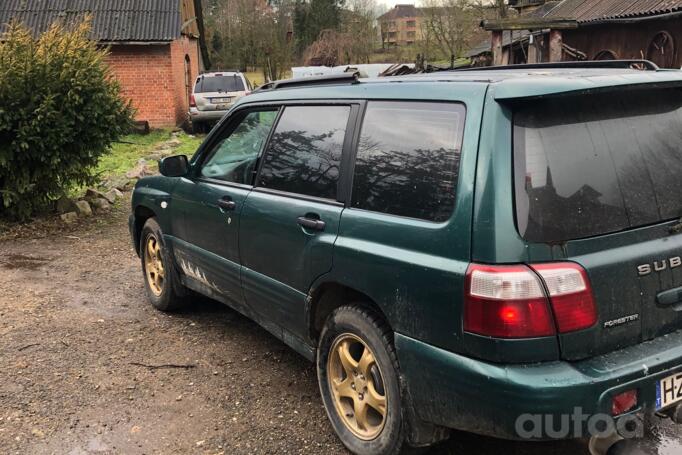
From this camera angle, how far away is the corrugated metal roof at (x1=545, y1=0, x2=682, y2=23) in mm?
12930

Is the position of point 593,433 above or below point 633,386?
A: below

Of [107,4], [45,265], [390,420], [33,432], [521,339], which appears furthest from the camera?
[107,4]

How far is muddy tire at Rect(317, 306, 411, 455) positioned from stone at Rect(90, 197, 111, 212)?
6.82 m

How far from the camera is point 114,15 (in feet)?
59.7

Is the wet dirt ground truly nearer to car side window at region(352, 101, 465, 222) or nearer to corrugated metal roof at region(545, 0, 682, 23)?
car side window at region(352, 101, 465, 222)

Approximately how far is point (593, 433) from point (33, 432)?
2.83 meters

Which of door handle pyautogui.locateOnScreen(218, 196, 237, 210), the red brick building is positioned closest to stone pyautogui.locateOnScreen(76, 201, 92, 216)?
door handle pyautogui.locateOnScreen(218, 196, 237, 210)

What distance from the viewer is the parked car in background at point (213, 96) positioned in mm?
18484

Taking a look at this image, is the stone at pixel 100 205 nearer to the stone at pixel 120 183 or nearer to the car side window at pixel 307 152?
the stone at pixel 120 183

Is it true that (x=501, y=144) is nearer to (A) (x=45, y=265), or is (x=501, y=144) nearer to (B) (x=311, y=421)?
(B) (x=311, y=421)

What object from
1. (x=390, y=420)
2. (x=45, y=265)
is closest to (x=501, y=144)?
(x=390, y=420)

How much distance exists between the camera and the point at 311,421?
3.46 metres

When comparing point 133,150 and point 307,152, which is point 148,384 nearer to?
point 307,152

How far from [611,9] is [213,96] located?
10952mm
